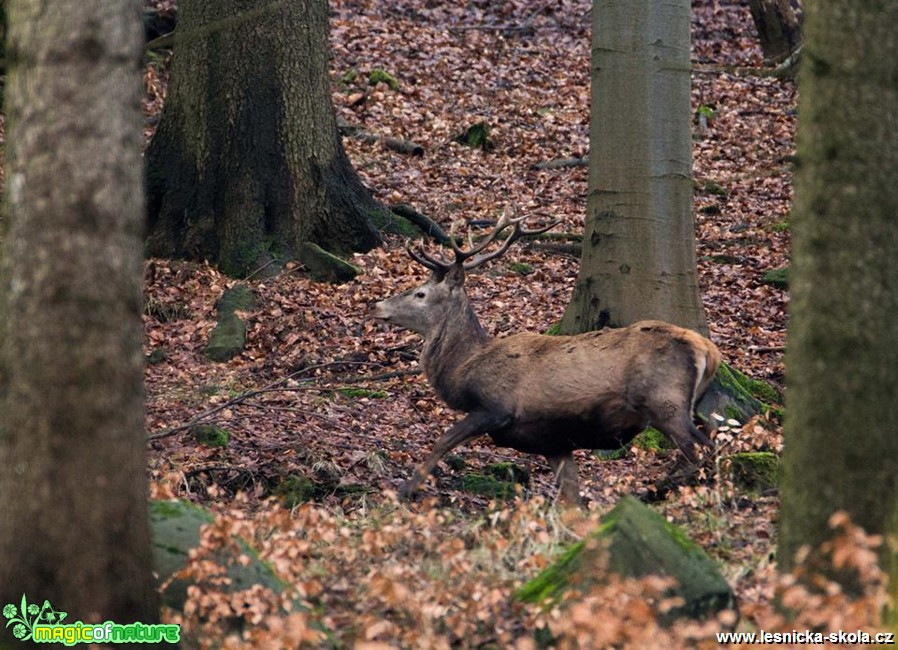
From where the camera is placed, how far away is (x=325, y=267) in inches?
507

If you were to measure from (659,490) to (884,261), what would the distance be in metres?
3.60

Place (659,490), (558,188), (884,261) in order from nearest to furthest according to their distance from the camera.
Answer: (884,261) < (659,490) < (558,188)

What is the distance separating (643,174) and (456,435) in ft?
9.58

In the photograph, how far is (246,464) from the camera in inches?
344

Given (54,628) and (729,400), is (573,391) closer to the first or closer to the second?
(729,400)

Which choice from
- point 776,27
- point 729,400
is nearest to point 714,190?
point 776,27

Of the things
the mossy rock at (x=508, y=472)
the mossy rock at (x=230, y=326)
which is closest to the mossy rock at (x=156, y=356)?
the mossy rock at (x=230, y=326)

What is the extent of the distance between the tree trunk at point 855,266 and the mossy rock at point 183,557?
8.08 feet

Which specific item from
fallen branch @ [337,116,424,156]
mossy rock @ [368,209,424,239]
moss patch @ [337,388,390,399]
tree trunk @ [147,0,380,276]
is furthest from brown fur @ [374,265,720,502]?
fallen branch @ [337,116,424,156]

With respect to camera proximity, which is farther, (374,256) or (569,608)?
(374,256)

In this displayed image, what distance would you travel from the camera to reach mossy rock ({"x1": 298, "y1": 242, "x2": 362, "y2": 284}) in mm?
12828

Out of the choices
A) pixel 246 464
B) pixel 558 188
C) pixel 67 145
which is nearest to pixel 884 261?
pixel 67 145

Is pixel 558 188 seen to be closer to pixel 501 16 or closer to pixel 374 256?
pixel 374 256

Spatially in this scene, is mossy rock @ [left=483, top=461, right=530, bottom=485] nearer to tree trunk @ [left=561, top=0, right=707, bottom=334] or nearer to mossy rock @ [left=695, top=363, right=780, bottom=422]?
mossy rock @ [left=695, top=363, right=780, bottom=422]
